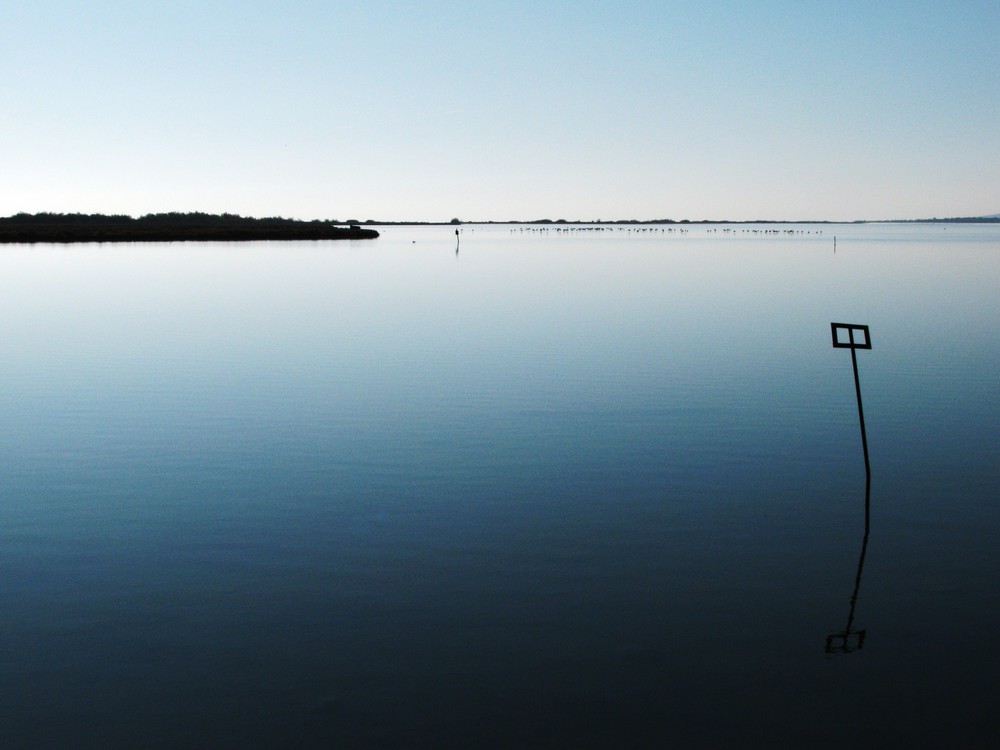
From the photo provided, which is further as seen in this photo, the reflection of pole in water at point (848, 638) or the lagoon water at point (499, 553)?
→ the reflection of pole in water at point (848, 638)

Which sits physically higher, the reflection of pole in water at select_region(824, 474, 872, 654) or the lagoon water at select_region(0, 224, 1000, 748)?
the lagoon water at select_region(0, 224, 1000, 748)

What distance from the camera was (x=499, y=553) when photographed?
15016 mm

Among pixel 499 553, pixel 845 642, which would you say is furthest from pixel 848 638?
pixel 499 553

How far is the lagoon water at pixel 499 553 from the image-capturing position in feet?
33.9

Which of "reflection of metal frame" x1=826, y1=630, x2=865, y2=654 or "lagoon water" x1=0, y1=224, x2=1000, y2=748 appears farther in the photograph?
"reflection of metal frame" x1=826, y1=630, x2=865, y2=654

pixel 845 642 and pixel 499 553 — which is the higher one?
pixel 499 553

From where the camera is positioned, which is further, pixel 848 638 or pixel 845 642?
pixel 848 638

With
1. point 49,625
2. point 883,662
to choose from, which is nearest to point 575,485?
point 883,662

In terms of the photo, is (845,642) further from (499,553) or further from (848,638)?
(499,553)

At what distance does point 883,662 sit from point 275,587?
8.76 m

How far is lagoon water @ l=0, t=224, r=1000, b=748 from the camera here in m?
10.3

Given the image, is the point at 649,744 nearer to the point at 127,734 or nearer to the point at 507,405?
the point at 127,734

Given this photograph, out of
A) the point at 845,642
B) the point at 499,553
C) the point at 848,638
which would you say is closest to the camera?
the point at 845,642

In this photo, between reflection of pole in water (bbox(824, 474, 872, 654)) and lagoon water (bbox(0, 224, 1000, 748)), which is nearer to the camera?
lagoon water (bbox(0, 224, 1000, 748))
